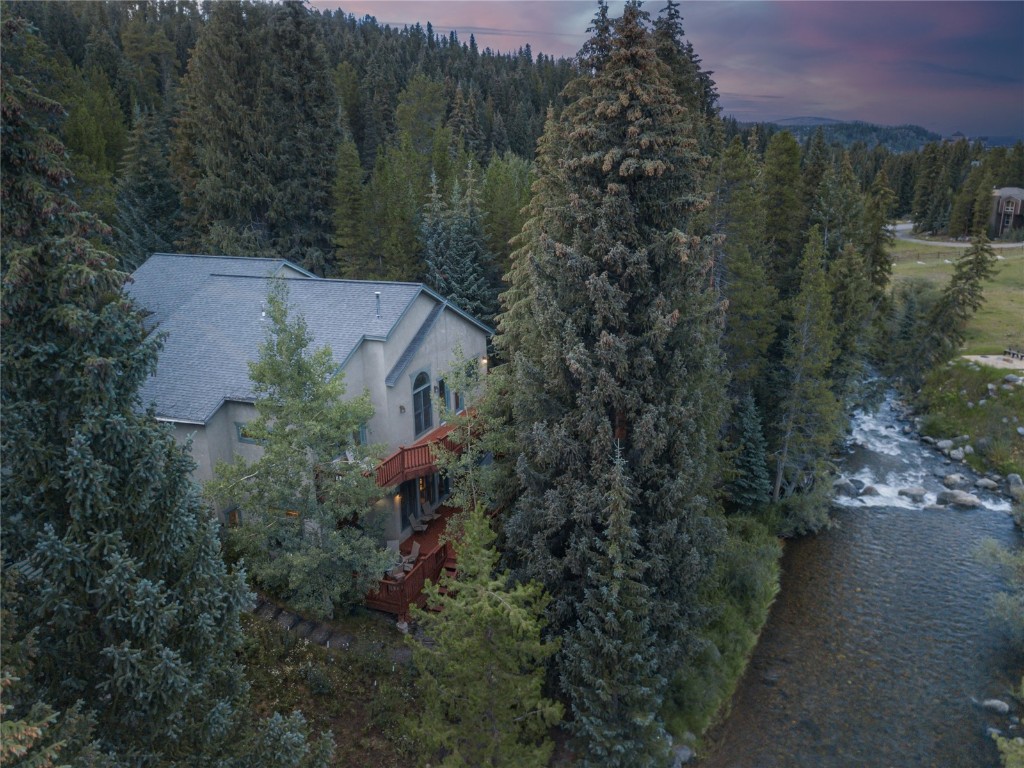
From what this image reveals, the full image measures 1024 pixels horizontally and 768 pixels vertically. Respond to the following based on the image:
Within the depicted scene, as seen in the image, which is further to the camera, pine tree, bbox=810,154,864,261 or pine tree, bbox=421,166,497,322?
pine tree, bbox=810,154,864,261

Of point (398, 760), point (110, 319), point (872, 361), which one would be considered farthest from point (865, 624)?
point (872, 361)

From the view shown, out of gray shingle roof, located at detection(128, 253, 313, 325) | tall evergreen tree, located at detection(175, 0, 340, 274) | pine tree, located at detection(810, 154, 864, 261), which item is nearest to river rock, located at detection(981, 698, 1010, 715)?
pine tree, located at detection(810, 154, 864, 261)

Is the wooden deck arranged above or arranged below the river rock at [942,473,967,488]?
above

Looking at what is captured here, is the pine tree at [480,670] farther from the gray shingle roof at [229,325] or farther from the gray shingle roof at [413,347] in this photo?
the gray shingle roof at [229,325]

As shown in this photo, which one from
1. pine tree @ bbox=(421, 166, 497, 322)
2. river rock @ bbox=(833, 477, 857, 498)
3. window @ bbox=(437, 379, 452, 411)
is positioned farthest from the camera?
pine tree @ bbox=(421, 166, 497, 322)

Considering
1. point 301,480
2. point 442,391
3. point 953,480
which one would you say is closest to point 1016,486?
point 953,480

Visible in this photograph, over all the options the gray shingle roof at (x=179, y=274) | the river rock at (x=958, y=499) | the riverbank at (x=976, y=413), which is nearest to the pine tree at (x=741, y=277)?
the river rock at (x=958, y=499)

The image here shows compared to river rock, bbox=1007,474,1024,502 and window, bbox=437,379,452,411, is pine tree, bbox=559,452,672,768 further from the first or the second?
river rock, bbox=1007,474,1024,502
